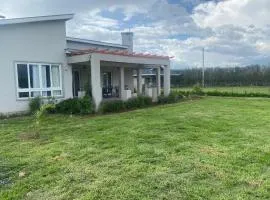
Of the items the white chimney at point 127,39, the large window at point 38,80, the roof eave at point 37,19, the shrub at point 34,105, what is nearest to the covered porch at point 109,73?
the large window at point 38,80

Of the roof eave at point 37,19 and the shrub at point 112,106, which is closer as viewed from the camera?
the roof eave at point 37,19

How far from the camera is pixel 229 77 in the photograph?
4531 centimetres

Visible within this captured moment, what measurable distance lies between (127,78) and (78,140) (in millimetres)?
16249

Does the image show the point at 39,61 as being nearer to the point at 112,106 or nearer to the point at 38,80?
the point at 38,80

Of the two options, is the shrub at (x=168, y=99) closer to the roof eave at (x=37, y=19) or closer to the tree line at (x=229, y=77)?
the roof eave at (x=37, y=19)

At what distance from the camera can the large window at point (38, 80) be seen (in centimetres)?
1360

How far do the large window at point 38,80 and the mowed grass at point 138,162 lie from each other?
4367 millimetres

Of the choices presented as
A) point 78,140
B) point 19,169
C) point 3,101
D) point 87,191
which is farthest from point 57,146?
point 3,101

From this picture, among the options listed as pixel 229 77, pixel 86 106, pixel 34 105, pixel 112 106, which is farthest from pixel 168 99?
pixel 229 77

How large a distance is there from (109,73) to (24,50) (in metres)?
9.70

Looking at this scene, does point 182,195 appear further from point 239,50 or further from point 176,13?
point 239,50

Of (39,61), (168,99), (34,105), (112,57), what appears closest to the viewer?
(34,105)

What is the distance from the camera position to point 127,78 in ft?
78.3

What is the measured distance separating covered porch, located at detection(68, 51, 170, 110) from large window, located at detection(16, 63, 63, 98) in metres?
1.23
